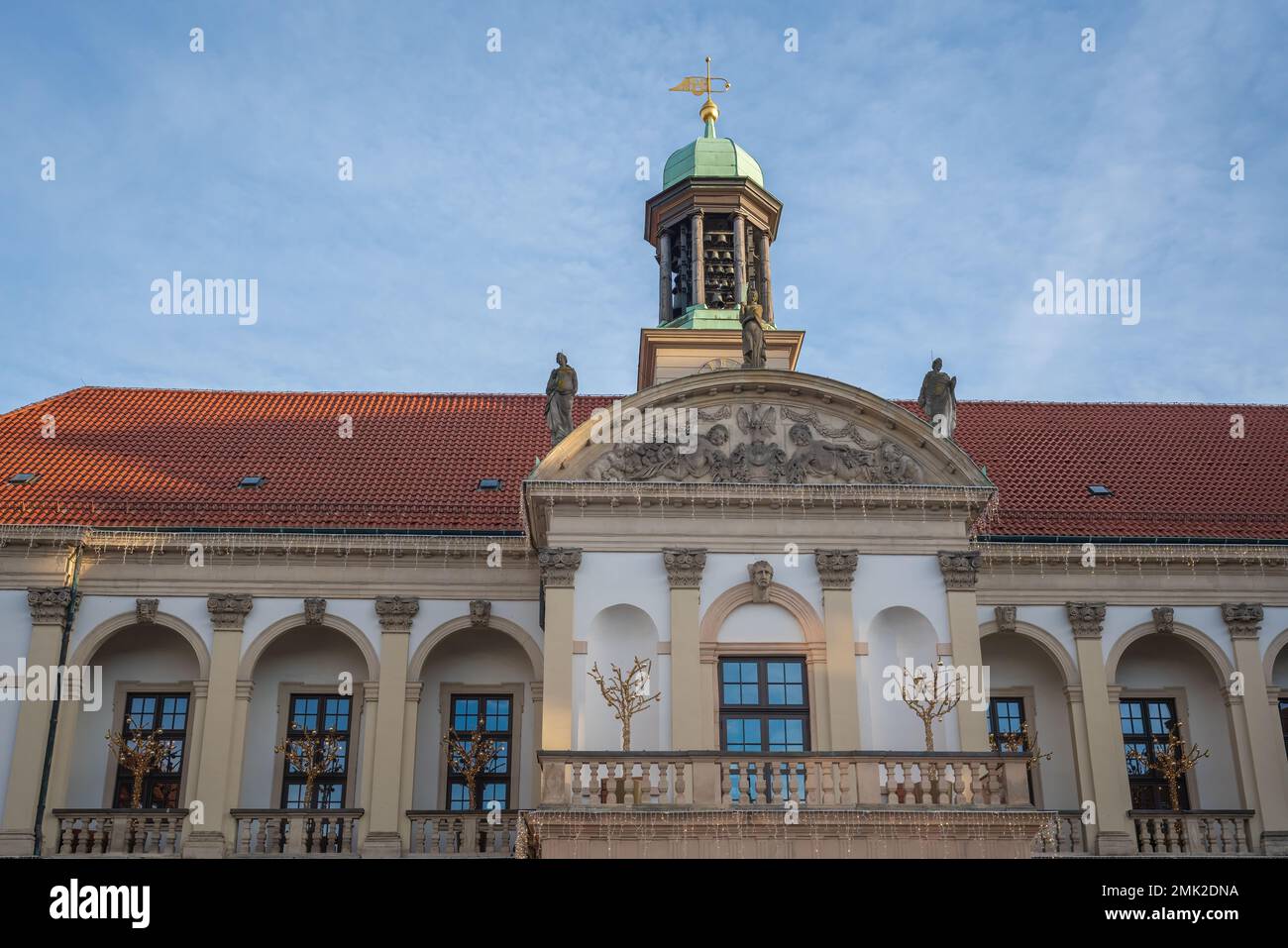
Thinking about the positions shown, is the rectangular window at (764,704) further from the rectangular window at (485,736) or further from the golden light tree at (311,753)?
the golden light tree at (311,753)

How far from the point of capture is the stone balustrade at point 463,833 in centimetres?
2373

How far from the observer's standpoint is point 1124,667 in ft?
87.0

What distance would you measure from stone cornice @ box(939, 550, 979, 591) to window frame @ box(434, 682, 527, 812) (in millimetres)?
7373

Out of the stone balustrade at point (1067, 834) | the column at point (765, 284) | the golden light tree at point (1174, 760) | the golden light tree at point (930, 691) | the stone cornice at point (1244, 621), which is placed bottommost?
the stone balustrade at point (1067, 834)

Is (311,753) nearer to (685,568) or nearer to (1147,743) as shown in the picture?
(685,568)

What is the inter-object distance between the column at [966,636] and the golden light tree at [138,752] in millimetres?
12469

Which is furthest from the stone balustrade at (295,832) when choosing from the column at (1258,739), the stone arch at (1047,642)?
the column at (1258,739)

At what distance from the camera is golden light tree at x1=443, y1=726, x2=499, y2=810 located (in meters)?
24.4

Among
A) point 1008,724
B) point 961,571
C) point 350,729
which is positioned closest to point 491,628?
point 350,729

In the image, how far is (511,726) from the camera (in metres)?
25.5

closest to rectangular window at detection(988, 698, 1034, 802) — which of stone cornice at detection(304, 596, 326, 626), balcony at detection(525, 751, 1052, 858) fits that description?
balcony at detection(525, 751, 1052, 858)
